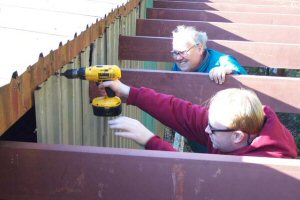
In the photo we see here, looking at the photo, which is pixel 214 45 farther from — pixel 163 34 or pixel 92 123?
pixel 92 123

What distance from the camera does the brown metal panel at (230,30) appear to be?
482 centimetres

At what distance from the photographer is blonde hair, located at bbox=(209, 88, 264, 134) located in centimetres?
223

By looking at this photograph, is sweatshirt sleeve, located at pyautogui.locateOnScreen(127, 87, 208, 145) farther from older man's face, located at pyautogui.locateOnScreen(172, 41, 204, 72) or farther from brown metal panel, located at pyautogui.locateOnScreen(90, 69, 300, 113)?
older man's face, located at pyautogui.locateOnScreen(172, 41, 204, 72)

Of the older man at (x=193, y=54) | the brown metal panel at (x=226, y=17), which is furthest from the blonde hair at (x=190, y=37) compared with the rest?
the brown metal panel at (x=226, y=17)

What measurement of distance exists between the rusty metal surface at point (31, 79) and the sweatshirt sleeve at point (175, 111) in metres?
0.46

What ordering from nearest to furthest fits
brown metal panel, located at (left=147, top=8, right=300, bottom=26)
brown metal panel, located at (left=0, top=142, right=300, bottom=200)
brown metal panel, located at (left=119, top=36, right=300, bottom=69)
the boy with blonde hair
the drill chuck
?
Result: 1. brown metal panel, located at (left=0, top=142, right=300, bottom=200)
2. the boy with blonde hair
3. the drill chuck
4. brown metal panel, located at (left=119, top=36, right=300, bottom=69)
5. brown metal panel, located at (left=147, top=8, right=300, bottom=26)

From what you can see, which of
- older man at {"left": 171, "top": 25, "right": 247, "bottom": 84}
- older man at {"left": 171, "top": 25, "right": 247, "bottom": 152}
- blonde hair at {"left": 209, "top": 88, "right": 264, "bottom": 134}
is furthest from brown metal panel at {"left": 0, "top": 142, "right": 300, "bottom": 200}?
older man at {"left": 171, "top": 25, "right": 247, "bottom": 84}

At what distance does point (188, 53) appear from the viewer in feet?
11.9

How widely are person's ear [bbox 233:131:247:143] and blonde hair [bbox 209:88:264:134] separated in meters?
0.02

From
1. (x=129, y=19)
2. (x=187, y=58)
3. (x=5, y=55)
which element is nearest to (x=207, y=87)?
(x=187, y=58)

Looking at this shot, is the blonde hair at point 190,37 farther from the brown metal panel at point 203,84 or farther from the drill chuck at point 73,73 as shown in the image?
the drill chuck at point 73,73

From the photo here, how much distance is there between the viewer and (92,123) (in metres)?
3.31

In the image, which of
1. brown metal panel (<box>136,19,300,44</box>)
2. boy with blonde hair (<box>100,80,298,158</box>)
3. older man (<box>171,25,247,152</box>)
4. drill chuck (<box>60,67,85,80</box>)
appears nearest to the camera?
boy with blonde hair (<box>100,80,298,158</box>)

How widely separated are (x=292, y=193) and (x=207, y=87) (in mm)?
1546
